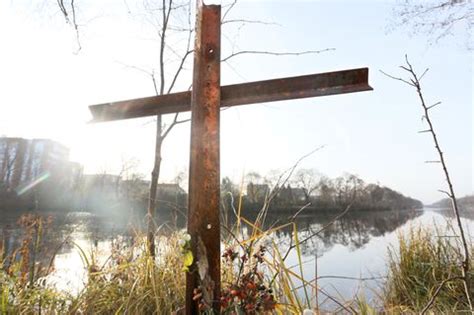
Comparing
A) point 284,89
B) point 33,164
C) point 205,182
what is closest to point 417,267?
point 284,89

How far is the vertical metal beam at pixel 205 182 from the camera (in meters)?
1.46

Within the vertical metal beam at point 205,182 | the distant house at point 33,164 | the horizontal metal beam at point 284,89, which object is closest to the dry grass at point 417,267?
the horizontal metal beam at point 284,89

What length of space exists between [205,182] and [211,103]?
1.36 feet

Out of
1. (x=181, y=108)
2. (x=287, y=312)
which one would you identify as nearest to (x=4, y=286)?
(x=181, y=108)

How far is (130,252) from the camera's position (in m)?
2.89

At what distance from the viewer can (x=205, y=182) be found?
1498 mm

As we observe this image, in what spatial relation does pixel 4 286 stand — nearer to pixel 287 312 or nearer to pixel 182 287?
pixel 182 287

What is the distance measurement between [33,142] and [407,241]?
2107 inches

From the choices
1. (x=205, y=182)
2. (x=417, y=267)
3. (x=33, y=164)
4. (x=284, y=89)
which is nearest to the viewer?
(x=205, y=182)

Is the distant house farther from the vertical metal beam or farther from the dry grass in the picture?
the vertical metal beam

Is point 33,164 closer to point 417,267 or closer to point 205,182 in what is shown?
point 417,267

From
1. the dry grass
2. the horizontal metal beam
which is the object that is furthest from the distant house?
the horizontal metal beam

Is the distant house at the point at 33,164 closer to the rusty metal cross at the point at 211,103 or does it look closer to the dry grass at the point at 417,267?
the dry grass at the point at 417,267

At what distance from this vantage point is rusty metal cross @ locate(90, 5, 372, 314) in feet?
4.85
